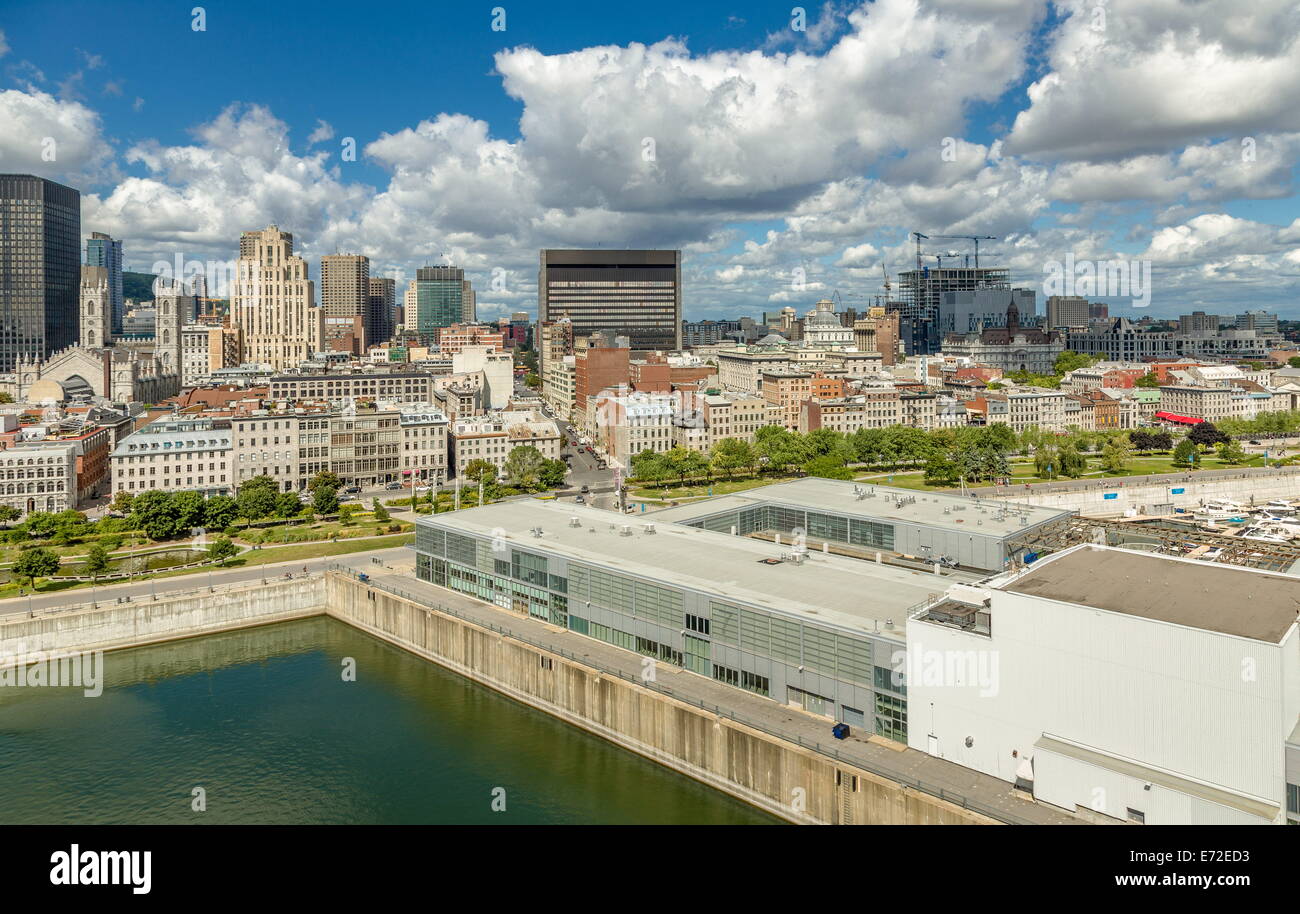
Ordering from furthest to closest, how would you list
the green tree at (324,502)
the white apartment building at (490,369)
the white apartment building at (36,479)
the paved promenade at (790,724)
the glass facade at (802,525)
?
1. the white apartment building at (490,369)
2. the white apartment building at (36,479)
3. the green tree at (324,502)
4. the glass facade at (802,525)
5. the paved promenade at (790,724)

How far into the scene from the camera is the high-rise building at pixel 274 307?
178 m

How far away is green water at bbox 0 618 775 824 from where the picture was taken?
30.5 m

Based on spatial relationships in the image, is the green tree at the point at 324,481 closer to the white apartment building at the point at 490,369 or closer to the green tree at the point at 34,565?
the green tree at the point at 34,565

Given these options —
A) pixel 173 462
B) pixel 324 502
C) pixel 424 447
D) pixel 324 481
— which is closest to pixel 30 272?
pixel 173 462

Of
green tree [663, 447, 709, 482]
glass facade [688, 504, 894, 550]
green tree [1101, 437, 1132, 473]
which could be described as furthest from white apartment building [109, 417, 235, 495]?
green tree [1101, 437, 1132, 473]

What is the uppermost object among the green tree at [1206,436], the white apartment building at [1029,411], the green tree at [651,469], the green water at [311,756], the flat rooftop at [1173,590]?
the white apartment building at [1029,411]

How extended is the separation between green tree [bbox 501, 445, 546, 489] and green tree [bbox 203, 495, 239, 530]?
2647 cm

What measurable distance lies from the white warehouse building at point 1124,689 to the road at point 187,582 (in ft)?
127

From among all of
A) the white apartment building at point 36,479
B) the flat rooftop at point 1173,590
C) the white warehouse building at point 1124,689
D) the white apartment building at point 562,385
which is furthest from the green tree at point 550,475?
the white apartment building at point 562,385

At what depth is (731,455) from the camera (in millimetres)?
93500

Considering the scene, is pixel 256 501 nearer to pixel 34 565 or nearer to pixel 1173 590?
pixel 34 565

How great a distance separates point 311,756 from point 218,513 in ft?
121

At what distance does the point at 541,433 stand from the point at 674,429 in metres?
16.4

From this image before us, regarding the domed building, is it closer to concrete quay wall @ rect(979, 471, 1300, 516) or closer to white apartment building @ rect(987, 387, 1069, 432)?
white apartment building @ rect(987, 387, 1069, 432)
